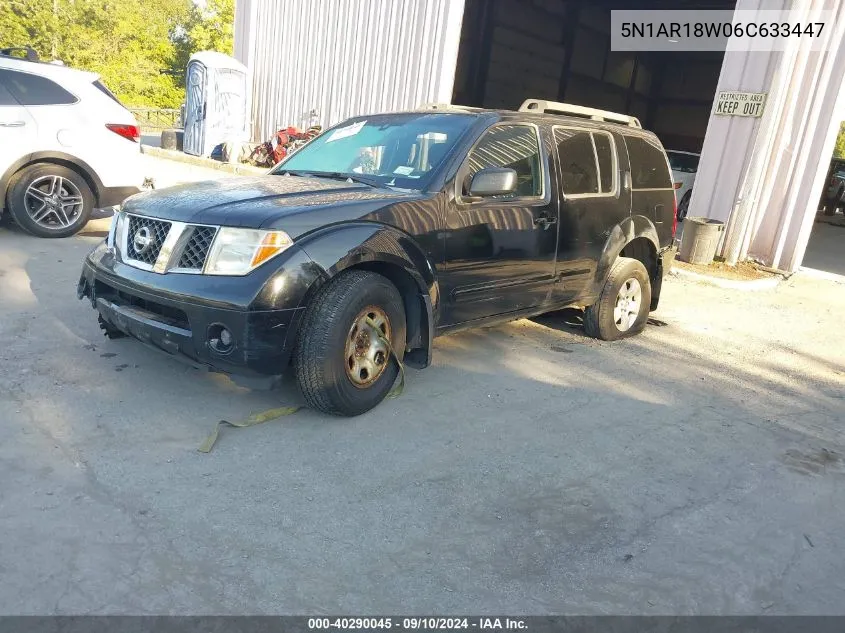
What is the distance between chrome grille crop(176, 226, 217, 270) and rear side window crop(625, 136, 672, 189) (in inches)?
144

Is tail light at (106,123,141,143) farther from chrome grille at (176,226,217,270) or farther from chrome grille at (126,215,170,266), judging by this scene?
chrome grille at (176,226,217,270)

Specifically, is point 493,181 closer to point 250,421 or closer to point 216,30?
point 250,421

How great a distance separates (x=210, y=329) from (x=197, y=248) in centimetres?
45

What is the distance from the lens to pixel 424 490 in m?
Answer: 3.25

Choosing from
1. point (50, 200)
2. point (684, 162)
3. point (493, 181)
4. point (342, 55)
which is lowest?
point (50, 200)

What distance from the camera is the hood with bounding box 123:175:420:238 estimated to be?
→ 3516 millimetres

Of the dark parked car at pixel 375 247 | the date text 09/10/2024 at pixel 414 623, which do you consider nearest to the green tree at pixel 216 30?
the dark parked car at pixel 375 247

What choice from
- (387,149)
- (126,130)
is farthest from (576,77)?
(387,149)

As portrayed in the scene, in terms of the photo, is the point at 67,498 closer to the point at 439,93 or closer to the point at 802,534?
the point at 802,534

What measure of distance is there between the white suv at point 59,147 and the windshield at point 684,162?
12112 millimetres

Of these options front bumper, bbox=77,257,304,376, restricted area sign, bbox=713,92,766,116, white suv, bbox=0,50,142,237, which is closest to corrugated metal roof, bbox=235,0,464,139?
restricted area sign, bbox=713,92,766,116

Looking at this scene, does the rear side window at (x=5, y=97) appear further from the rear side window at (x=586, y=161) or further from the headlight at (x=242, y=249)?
the rear side window at (x=586, y=161)

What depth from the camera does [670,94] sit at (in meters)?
28.1

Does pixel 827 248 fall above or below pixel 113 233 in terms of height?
below
